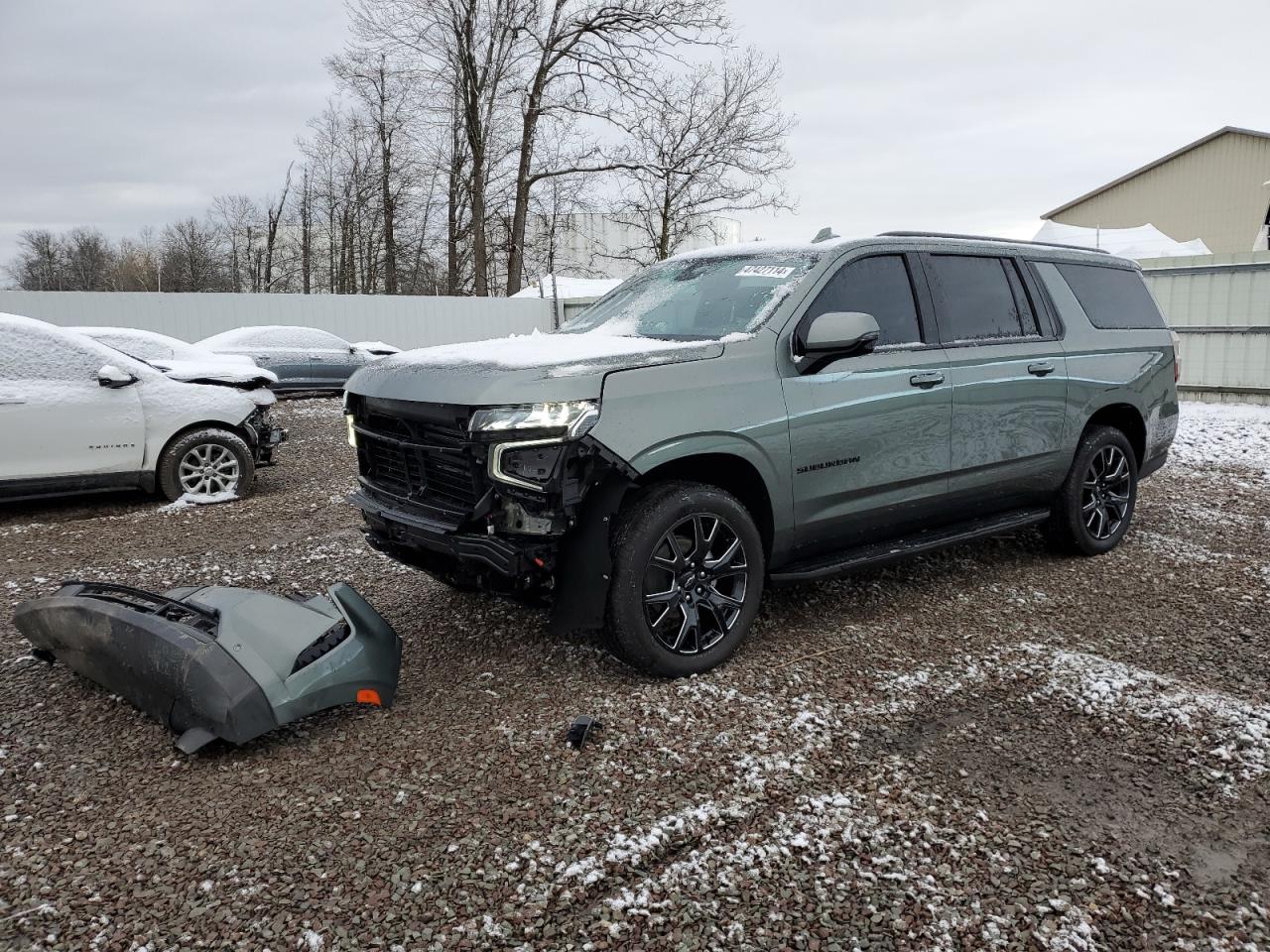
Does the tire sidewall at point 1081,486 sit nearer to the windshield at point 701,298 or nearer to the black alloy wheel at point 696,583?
the windshield at point 701,298

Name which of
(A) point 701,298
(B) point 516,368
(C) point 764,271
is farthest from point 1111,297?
(B) point 516,368

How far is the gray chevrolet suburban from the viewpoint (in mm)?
3430

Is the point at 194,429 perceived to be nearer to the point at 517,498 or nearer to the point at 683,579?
the point at 517,498

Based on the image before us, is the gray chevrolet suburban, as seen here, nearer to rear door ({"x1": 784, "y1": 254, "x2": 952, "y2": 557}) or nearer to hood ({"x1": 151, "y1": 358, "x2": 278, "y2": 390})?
rear door ({"x1": 784, "y1": 254, "x2": 952, "y2": 557})

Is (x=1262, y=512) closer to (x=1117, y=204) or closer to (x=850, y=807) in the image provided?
(x=850, y=807)

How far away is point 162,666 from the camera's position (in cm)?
306

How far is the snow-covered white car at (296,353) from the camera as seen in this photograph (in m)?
16.0

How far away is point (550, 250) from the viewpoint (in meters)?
32.0

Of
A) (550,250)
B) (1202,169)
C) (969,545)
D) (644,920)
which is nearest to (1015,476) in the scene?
(969,545)

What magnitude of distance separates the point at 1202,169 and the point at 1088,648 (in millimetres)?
31917

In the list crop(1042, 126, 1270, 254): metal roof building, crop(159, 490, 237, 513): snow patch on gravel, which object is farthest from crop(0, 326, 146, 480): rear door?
crop(1042, 126, 1270, 254): metal roof building

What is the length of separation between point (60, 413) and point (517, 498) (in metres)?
5.33

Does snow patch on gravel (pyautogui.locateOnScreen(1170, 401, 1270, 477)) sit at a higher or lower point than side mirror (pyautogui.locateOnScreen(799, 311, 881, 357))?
lower

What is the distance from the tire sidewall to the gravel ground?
743 millimetres
